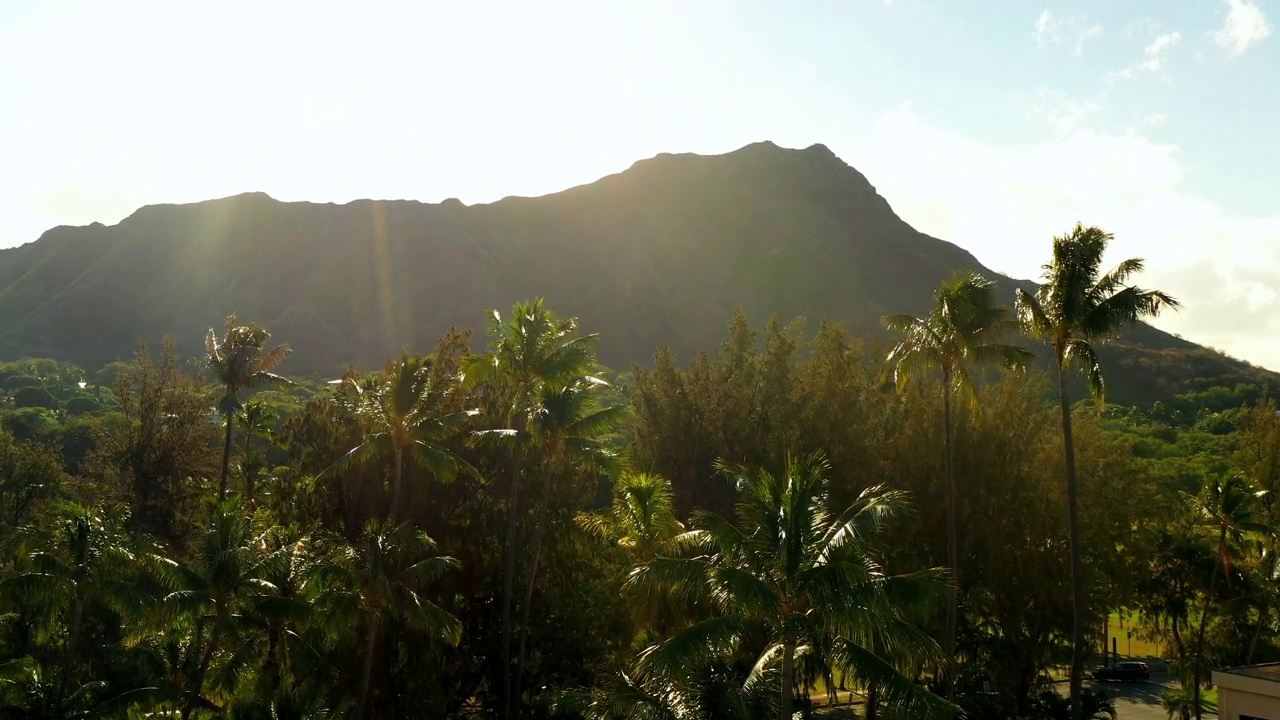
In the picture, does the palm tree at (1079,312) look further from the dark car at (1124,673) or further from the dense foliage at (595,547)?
the dark car at (1124,673)

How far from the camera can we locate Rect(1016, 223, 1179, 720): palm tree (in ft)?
78.1

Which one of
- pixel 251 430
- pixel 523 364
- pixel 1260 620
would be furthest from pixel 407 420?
pixel 1260 620

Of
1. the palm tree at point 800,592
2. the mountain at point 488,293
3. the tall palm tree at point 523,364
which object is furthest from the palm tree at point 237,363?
the mountain at point 488,293

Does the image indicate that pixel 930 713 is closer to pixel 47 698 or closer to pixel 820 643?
pixel 820 643

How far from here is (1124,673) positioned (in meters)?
50.4

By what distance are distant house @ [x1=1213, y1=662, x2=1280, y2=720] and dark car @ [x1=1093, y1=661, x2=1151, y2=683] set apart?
3040cm

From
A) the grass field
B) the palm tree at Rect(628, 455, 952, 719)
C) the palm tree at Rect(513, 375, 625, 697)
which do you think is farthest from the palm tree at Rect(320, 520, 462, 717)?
the grass field

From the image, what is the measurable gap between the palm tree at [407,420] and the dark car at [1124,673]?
37244mm

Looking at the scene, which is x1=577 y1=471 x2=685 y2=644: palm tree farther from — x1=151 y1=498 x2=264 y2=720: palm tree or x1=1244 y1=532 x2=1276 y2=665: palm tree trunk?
x1=1244 y1=532 x2=1276 y2=665: palm tree trunk

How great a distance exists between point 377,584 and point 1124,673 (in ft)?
139

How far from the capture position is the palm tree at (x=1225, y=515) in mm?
33562

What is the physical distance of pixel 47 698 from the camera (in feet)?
79.2

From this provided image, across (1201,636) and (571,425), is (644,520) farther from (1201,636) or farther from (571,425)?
(1201,636)

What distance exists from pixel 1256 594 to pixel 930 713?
2854 centimetres
